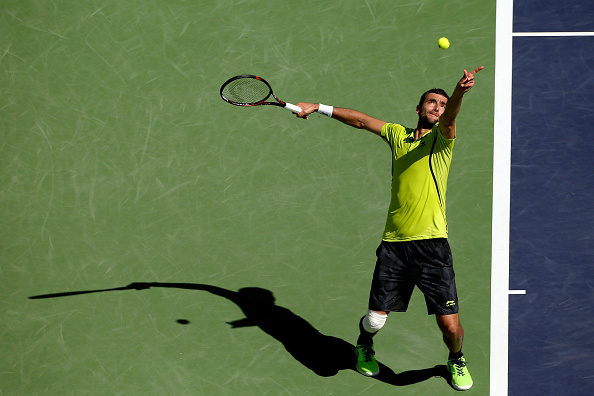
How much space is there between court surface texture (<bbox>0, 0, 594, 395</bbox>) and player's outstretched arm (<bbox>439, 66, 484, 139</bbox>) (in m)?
1.59

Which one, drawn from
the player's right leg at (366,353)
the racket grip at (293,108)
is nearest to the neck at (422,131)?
the racket grip at (293,108)

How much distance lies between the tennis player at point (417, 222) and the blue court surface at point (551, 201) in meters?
1.15

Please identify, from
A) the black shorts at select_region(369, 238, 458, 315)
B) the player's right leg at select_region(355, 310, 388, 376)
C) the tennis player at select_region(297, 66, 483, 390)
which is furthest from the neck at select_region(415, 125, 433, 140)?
the player's right leg at select_region(355, 310, 388, 376)

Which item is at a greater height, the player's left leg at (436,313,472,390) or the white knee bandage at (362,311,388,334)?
the white knee bandage at (362,311,388,334)

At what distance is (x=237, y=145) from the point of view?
7.66m

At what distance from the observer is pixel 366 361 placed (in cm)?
704

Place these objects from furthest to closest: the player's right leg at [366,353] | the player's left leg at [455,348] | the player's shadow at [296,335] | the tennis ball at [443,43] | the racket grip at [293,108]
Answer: the tennis ball at [443,43] → the player's shadow at [296,335] → the player's right leg at [366,353] → the player's left leg at [455,348] → the racket grip at [293,108]

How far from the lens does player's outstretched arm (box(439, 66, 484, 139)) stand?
5461 mm

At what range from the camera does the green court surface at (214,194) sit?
24.0 feet

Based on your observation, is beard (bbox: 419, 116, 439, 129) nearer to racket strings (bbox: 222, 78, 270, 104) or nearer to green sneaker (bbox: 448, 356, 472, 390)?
racket strings (bbox: 222, 78, 270, 104)

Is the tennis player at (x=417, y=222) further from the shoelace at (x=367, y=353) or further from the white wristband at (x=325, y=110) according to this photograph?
the shoelace at (x=367, y=353)

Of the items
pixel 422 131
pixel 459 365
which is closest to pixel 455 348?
pixel 459 365

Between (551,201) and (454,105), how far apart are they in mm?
2264

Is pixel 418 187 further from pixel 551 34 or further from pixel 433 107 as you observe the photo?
pixel 551 34
